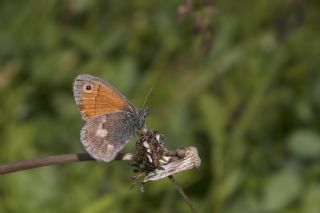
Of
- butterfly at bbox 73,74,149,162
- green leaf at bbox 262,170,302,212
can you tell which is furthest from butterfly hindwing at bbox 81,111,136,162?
green leaf at bbox 262,170,302,212

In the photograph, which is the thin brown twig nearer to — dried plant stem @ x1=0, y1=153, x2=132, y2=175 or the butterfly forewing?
dried plant stem @ x1=0, y1=153, x2=132, y2=175

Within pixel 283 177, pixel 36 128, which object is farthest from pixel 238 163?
pixel 36 128

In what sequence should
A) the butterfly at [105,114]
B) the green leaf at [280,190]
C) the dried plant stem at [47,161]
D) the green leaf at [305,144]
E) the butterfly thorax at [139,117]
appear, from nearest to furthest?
the dried plant stem at [47,161]
the butterfly at [105,114]
the butterfly thorax at [139,117]
the green leaf at [280,190]
the green leaf at [305,144]

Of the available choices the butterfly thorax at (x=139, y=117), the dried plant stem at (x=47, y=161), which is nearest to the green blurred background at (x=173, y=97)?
the butterfly thorax at (x=139, y=117)

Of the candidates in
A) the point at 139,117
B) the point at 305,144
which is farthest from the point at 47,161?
the point at 305,144

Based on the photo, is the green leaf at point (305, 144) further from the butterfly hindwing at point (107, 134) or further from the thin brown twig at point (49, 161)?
the thin brown twig at point (49, 161)

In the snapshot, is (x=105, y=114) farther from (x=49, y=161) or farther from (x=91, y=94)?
(x=49, y=161)
